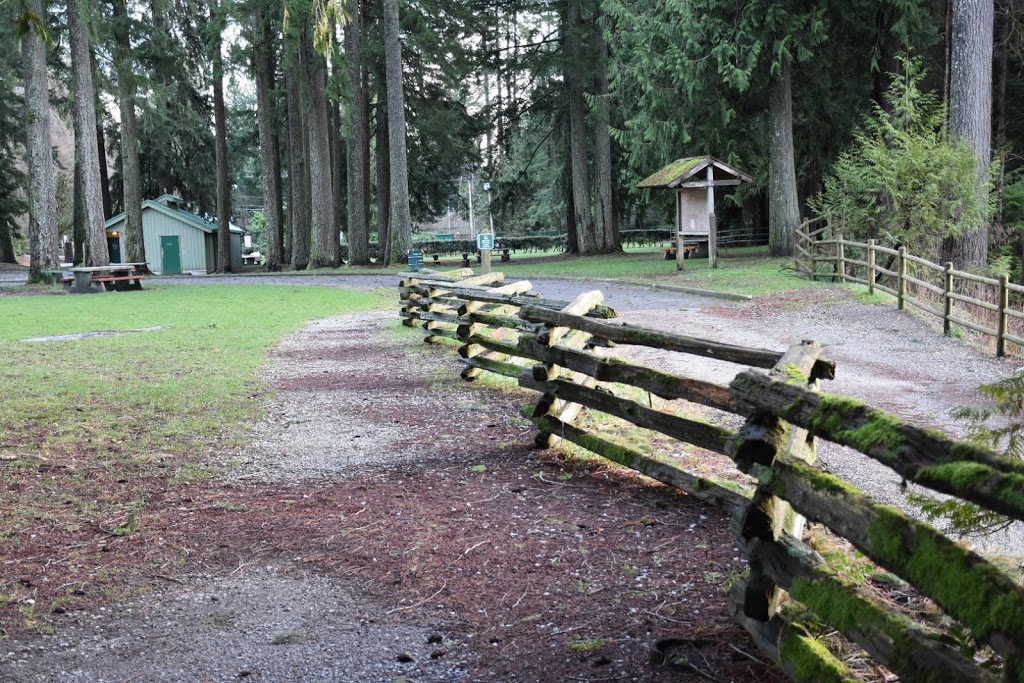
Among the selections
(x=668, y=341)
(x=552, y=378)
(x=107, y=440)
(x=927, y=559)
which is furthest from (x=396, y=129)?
(x=927, y=559)

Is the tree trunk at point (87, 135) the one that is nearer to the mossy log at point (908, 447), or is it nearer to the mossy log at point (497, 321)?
the mossy log at point (497, 321)

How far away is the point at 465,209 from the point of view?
8556cm

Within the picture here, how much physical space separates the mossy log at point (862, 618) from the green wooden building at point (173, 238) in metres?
52.0

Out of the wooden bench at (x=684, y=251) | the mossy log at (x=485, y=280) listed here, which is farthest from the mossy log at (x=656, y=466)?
the wooden bench at (x=684, y=251)

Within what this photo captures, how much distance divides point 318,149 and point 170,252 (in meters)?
18.0

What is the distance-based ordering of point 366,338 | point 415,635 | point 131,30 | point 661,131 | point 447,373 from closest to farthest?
point 415,635 < point 447,373 < point 366,338 < point 661,131 < point 131,30

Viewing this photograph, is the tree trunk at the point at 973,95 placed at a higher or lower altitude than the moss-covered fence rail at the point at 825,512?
higher

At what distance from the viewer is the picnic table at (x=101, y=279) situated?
100ft

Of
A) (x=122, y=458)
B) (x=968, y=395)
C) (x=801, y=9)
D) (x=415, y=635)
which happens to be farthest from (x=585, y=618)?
(x=801, y=9)

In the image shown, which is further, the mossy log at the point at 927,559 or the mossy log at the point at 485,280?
the mossy log at the point at 485,280

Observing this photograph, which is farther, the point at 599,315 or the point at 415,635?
the point at 599,315

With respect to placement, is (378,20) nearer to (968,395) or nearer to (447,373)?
(447,373)

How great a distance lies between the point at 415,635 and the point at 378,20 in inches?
1591

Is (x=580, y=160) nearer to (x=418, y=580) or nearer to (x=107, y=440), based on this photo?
(x=107, y=440)
